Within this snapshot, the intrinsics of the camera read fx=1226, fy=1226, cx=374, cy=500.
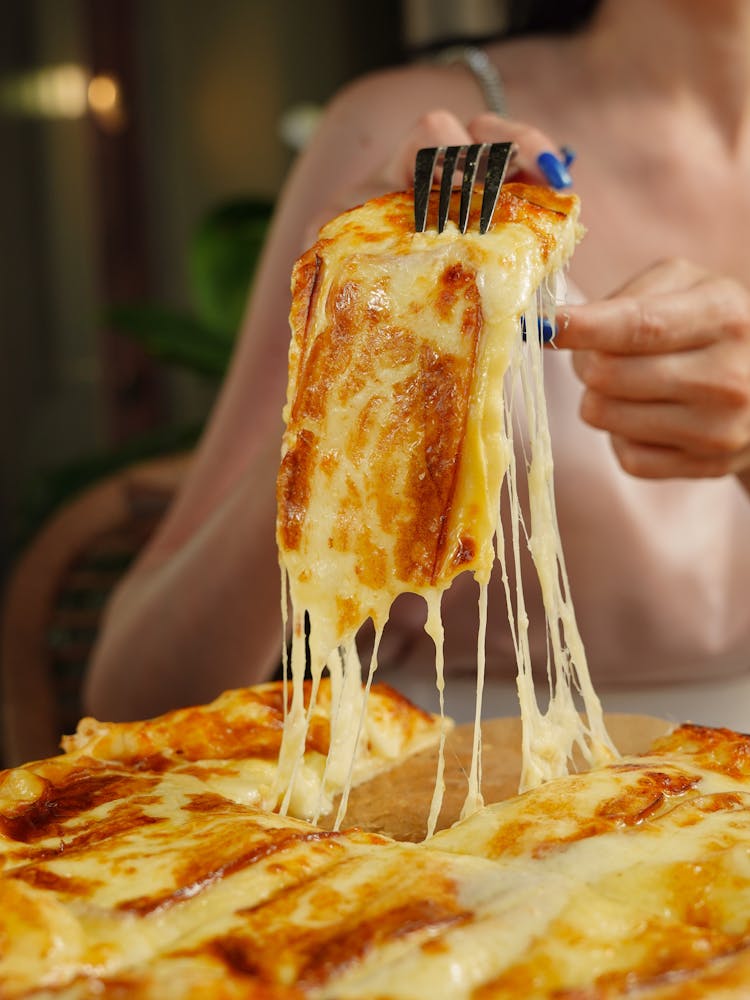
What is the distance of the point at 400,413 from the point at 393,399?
14 millimetres

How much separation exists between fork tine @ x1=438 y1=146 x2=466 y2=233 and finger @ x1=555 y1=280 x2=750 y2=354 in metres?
0.22

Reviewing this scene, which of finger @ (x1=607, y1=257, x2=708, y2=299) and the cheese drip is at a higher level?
finger @ (x1=607, y1=257, x2=708, y2=299)

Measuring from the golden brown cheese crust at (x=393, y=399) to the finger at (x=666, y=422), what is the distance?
39cm

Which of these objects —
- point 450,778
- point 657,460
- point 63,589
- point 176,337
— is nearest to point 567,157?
point 657,460

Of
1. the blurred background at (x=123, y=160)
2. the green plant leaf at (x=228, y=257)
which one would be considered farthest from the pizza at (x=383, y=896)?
the blurred background at (x=123, y=160)

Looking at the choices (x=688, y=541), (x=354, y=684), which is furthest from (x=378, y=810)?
(x=688, y=541)

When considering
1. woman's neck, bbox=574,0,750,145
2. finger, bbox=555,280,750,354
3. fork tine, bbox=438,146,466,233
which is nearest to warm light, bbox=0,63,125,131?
woman's neck, bbox=574,0,750,145

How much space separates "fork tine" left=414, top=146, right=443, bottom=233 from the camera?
1.14 metres

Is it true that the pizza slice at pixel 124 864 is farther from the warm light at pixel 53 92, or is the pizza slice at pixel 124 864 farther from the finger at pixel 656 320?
the warm light at pixel 53 92

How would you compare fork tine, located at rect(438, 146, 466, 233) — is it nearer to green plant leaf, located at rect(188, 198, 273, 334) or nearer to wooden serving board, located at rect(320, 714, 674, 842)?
wooden serving board, located at rect(320, 714, 674, 842)

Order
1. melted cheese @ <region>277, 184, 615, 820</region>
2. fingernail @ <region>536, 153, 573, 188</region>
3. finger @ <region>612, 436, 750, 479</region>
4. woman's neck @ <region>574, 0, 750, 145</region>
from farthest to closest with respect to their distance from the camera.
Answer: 1. woman's neck @ <region>574, 0, 750, 145</region>
2. finger @ <region>612, 436, 750, 479</region>
3. fingernail @ <region>536, 153, 573, 188</region>
4. melted cheese @ <region>277, 184, 615, 820</region>

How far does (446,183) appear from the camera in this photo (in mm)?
1154

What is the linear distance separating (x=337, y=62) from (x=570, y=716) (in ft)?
18.4

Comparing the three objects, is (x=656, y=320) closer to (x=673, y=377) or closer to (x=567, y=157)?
(x=673, y=377)
